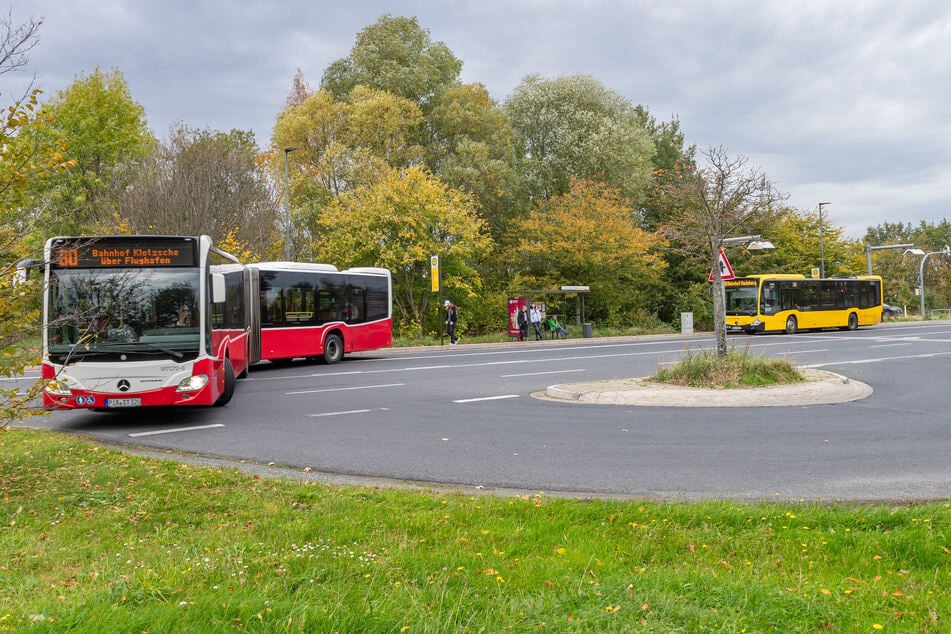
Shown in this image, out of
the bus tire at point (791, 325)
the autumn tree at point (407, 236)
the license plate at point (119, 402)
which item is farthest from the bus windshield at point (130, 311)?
the bus tire at point (791, 325)

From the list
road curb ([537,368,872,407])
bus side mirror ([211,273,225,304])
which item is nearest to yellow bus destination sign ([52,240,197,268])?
bus side mirror ([211,273,225,304])

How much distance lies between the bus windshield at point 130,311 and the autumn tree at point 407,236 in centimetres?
2160

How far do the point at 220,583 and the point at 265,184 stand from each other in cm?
3881

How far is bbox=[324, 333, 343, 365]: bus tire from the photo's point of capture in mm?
22422

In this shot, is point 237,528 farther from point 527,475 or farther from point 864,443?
point 864,443

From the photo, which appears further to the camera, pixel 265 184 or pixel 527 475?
pixel 265 184

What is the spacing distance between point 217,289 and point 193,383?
150cm

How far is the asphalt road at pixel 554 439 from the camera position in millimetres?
6898

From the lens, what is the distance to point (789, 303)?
3762 cm

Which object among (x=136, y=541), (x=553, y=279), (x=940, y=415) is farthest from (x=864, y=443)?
(x=553, y=279)

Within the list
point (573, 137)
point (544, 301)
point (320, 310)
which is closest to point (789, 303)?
point (544, 301)

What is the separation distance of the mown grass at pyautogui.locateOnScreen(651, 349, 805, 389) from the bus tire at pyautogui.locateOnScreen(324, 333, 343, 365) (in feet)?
36.4

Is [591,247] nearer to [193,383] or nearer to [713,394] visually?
[713,394]

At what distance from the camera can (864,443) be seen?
877 cm
